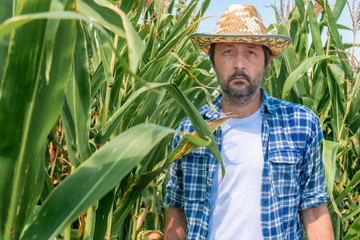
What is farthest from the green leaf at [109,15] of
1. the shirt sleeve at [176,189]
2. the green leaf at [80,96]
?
the shirt sleeve at [176,189]

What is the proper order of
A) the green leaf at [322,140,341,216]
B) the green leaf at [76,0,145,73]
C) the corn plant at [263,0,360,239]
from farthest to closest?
the corn plant at [263,0,360,239]
the green leaf at [322,140,341,216]
the green leaf at [76,0,145,73]

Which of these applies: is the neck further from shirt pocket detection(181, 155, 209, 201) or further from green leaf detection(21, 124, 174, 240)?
green leaf detection(21, 124, 174, 240)

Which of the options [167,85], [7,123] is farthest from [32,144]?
[167,85]

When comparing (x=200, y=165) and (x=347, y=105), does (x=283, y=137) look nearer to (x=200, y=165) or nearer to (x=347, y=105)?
(x=200, y=165)

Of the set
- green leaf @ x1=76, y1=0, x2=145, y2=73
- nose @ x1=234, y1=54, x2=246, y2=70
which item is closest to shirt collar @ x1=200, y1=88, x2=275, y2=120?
nose @ x1=234, y1=54, x2=246, y2=70

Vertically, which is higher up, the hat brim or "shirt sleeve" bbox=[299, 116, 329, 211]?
the hat brim

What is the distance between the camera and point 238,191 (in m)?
1.13

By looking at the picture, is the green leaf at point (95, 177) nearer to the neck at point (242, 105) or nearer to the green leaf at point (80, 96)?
the green leaf at point (80, 96)

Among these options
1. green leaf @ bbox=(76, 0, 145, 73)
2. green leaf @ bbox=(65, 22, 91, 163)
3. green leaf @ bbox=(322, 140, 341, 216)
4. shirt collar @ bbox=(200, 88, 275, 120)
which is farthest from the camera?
shirt collar @ bbox=(200, 88, 275, 120)

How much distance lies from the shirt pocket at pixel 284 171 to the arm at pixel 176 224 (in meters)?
0.33

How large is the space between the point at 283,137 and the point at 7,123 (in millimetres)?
921

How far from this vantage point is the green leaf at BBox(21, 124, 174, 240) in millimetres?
383

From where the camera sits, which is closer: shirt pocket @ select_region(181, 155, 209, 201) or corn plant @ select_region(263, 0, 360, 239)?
shirt pocket @ select_region(181, 155, 209, 201)

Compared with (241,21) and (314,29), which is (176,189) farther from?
(314,29)
